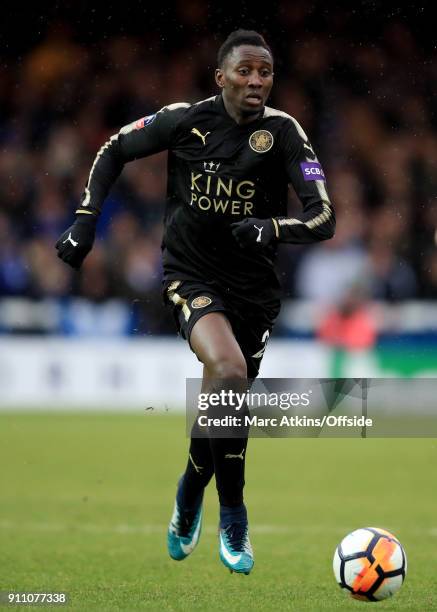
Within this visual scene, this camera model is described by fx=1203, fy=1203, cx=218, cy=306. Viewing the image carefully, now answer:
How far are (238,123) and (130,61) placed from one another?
974 cm

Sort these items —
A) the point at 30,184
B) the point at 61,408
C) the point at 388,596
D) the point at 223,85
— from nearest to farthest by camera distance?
the point at 388,596 → the point at 223,85 → the point at 61,408 → the point at 30,184

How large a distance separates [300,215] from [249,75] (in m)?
0.64

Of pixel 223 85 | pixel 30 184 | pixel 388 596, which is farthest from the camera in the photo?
pixel 30 184

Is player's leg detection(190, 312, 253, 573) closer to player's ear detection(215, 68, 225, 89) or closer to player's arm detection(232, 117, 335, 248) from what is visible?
player's arm detection(232, 117, 335, 248)

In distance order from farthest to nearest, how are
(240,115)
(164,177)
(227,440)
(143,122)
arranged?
(164,177), (143,122), (240,115), (227,440)

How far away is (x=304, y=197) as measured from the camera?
5125 millimetres

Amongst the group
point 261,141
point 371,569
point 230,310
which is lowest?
point 371,569

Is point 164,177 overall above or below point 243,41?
below

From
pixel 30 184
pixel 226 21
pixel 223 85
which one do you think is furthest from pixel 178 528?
pixel 226 21

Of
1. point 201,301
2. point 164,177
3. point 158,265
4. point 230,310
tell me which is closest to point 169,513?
point 230,310

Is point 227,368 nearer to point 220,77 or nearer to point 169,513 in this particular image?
point 220,77

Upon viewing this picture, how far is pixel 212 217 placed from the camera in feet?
17.7

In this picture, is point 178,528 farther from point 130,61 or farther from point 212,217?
point 130,61

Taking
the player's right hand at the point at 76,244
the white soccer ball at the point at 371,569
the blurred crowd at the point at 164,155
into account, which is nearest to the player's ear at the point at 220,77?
the player's right hand at the point at 76,244
